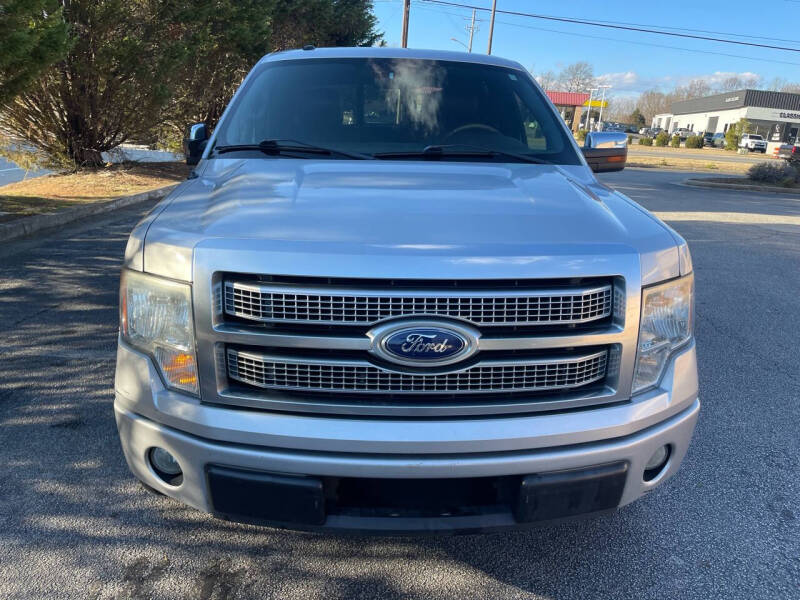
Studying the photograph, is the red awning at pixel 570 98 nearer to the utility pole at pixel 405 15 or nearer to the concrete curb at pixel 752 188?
the utility pole at pixel 405 15

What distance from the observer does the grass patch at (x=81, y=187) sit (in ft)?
30.9

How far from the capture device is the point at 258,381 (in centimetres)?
183

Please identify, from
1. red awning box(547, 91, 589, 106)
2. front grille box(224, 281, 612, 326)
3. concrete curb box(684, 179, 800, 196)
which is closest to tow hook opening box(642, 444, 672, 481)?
front grille box(224, 281, 612, 326)

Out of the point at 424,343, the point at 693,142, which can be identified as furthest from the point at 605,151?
the point at 693,142

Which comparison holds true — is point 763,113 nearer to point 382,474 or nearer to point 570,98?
point 570,98

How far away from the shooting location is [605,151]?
3582 millimetres

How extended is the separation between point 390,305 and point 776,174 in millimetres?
21482

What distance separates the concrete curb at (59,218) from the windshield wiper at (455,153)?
4.71 metres

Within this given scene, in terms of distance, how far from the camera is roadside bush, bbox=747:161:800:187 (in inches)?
738

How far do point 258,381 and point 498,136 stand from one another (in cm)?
197

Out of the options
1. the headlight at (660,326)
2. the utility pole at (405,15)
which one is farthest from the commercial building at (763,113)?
the headlight at (660,326)

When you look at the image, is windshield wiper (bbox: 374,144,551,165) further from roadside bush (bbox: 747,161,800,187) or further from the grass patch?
roadside bush (bbox: 747,161,800,187)

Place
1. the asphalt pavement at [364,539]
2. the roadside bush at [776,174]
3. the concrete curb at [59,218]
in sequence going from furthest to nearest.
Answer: the roadside bush at [776,174] → the concrete curb at [59,218] → the asphalt pavement at [364,539]

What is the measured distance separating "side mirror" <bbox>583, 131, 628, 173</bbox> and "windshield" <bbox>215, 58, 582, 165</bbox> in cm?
37
